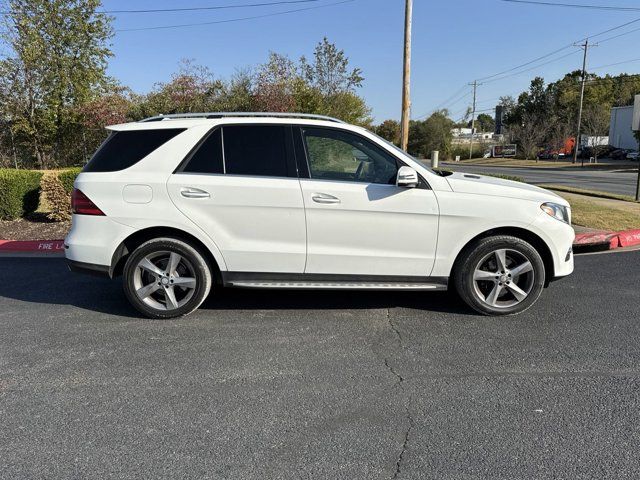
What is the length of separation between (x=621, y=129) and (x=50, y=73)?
66539mm

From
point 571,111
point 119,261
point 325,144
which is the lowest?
point 119,261

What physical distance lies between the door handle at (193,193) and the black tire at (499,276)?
2431 millimetres

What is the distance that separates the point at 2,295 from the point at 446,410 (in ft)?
16.5

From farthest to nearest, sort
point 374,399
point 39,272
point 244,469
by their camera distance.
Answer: point 39,272
point 374,399
point 244,469

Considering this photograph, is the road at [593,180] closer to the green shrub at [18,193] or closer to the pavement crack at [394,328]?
the pavement crack at [394,328]

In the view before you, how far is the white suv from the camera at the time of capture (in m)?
4.45

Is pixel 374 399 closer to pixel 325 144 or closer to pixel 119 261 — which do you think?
pixel 325 144

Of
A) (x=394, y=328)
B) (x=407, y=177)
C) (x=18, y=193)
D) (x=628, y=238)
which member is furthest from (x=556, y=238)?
(x=18, y=193)

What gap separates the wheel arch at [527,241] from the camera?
4.61m

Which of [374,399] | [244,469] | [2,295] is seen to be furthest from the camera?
[2,295]

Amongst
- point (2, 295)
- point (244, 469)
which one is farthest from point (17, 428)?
point (2, 295)

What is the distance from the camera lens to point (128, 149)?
459 cm

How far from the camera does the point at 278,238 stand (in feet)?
14.8

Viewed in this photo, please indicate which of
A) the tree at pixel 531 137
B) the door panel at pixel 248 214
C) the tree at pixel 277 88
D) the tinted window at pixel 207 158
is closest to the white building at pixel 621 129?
the tree at pixel 531 137
